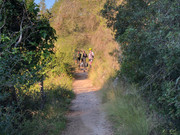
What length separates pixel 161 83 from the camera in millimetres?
4777

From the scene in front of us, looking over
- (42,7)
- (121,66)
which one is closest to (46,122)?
(121,66)

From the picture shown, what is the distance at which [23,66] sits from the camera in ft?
19.0

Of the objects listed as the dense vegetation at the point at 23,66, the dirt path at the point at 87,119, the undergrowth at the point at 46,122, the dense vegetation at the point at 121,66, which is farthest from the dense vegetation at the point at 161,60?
the undergrowth at the point at 46,122

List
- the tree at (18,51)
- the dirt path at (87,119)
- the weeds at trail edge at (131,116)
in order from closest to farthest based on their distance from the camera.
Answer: the tree at (18,51), the weeds at trail edge at (131,116), the dirt path at (87,119)

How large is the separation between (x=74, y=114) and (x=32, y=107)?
1862mm

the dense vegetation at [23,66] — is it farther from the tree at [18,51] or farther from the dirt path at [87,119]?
the dirt path at [87,119]

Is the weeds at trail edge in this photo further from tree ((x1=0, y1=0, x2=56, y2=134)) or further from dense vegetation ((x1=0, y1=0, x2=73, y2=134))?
tree ((x1=0, y1=0, x2=56, y2=134))

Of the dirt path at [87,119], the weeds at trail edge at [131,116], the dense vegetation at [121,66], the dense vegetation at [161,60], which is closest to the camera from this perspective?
the dense vegetation at [161,60]

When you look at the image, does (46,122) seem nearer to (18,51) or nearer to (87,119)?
(87,119)

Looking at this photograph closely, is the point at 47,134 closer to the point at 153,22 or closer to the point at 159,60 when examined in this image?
the point at 159,60

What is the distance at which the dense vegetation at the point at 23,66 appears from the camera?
16.1 feet

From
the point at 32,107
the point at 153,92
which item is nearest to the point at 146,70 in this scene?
the point at 153,92

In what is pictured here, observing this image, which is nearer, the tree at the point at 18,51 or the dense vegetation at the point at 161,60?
the dense vegetation at the point at 161,60

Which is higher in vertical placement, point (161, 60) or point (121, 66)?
point (161, 60)
